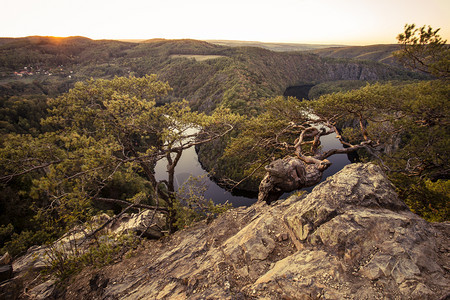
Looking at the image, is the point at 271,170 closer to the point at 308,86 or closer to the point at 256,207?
the point at 256,207

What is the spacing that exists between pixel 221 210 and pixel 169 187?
3415mm

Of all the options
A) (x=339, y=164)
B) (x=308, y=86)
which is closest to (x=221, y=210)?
Answer: (x=339, y=164)

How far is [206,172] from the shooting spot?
4962 cm

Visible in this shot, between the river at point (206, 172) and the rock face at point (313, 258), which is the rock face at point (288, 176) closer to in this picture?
the rock face at point (313, 258)

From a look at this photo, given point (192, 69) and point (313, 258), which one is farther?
point (192, 69)

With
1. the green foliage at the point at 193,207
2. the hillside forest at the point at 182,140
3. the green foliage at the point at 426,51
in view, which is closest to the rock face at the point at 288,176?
the hillside forest at the point at 182,140

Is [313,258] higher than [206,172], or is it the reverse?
[313,258]

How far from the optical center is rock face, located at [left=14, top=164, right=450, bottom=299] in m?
4.24

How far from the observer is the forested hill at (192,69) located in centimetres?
9138

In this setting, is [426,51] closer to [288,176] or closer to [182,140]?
[288,176]

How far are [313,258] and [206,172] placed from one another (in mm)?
45220

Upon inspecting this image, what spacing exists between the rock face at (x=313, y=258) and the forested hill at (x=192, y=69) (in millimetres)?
55883

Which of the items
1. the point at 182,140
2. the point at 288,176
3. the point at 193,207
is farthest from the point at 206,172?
the point at 288,176

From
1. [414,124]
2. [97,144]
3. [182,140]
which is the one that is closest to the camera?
[97,144]
